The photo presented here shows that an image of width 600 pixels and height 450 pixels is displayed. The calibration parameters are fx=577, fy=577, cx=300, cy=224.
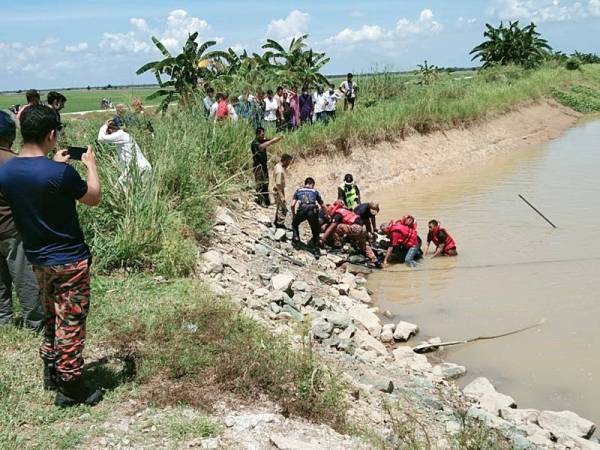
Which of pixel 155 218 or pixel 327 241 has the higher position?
pixel 155 218

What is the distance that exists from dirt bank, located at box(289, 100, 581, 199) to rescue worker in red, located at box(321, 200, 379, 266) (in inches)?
147

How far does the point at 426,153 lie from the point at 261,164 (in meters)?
8.56

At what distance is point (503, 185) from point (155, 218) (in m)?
11.9

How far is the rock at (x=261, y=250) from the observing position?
29.8 ft

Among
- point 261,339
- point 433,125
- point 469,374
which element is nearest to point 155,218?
point 261,339

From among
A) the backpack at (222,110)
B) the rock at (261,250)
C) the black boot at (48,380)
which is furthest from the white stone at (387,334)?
the backpack at (222,110)

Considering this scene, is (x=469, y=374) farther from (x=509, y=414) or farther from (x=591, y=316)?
(x=591, y=316)

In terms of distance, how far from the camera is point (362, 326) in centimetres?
742

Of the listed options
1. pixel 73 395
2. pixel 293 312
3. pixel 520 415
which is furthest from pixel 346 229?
pixel 73 395

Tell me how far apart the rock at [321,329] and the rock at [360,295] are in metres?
1.99

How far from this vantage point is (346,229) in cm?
1010

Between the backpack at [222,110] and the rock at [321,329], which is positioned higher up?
the backpack at [222,110]

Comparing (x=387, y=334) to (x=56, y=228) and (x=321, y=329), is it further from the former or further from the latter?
(x=56, y=228)

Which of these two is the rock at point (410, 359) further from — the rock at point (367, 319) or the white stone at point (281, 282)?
the white stone at point (281, 282)
